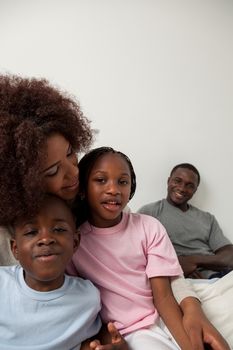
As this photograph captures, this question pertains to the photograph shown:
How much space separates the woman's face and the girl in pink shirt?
0.39 ft

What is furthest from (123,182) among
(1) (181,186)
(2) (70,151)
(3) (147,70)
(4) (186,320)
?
(3) (147,70)

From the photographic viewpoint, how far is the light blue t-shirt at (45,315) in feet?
2.62

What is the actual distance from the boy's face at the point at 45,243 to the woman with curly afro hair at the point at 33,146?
0.11 feet

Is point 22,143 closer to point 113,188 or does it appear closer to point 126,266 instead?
point 113,188

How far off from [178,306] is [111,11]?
163cm

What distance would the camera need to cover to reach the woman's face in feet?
2.74

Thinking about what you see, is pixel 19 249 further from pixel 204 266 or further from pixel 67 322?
pixel 204 266

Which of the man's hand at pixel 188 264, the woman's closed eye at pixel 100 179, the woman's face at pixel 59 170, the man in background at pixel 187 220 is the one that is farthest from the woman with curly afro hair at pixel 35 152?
the man in background at pixel 187 220

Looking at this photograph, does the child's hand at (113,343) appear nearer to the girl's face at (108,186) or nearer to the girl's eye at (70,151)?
the girl's face at (108,186)

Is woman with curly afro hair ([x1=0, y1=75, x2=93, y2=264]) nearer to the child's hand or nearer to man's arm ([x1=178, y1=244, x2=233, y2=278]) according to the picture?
the child's hand

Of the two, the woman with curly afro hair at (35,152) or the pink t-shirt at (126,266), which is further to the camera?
the pink t-shirt at (126,266)

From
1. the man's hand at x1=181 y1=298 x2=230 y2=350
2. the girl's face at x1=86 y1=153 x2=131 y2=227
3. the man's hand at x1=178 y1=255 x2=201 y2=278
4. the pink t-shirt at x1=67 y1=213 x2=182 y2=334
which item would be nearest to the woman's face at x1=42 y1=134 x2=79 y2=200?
the girl's face at x1=86 y1=153 x2=131 y2=227

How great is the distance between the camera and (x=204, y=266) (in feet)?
5.52

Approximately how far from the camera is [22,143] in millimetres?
774
